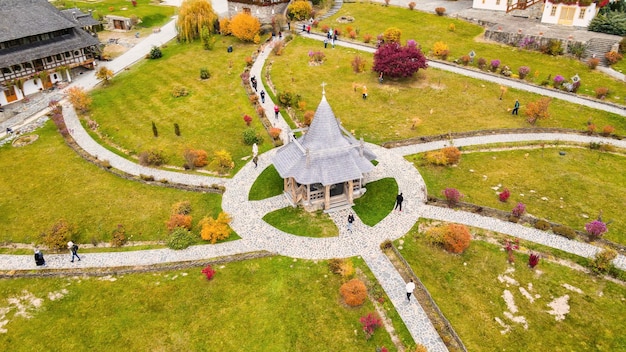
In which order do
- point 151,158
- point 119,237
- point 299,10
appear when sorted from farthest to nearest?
point 299,10
point 151,158
point 119,237

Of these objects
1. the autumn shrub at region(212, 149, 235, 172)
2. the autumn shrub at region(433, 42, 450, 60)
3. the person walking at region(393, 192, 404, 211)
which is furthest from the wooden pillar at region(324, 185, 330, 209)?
the autumn shrub at region(433, 42, 450, 60)

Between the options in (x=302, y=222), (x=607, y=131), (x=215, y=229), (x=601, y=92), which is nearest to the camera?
(x=215, y=229)

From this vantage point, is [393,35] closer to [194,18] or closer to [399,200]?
[194,18]

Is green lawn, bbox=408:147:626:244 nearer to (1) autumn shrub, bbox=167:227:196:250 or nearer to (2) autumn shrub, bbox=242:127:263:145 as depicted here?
(2) autumn shrub, bbox=242:127:263:145

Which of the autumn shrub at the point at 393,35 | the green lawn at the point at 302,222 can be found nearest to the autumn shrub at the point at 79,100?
the green lawn at the point at 302,222

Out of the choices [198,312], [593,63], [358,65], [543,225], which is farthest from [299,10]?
[198,312]

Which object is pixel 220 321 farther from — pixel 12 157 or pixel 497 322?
pixel 12 157
